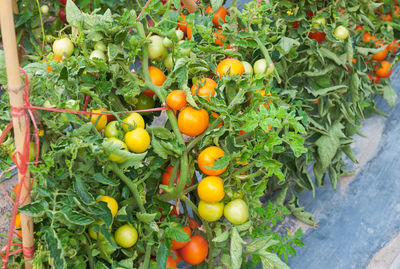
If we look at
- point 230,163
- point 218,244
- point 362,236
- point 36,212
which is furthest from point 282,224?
point 36,212

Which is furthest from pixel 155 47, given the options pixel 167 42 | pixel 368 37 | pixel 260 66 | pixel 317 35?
pixel 368 37

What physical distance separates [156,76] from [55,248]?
39cm

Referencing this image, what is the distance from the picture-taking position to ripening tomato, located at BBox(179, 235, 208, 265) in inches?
33.9

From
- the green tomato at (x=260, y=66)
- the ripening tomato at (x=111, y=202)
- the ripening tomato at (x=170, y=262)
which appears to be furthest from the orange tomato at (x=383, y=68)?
the ripening tomato at (x=111, y=202)

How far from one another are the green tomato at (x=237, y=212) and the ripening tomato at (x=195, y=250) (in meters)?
0.14

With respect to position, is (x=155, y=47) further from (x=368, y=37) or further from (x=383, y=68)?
(x=383, y=68)

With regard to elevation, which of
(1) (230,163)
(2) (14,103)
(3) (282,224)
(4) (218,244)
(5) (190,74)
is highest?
(2) (14,103)

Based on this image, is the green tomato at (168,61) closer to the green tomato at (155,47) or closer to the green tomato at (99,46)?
the green tomato at (155,47)

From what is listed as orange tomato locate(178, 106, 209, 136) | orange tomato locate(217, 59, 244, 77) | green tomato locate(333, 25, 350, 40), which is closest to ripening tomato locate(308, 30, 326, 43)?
green tomato locate(333, 25, 350, 40)

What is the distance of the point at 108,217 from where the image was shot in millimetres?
647

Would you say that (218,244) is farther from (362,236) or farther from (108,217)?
(362,236)

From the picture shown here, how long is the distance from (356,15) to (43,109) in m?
1.12

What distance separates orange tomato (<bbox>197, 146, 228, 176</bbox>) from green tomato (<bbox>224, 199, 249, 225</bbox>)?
0.07 meters

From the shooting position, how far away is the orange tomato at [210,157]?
0.75 meters
